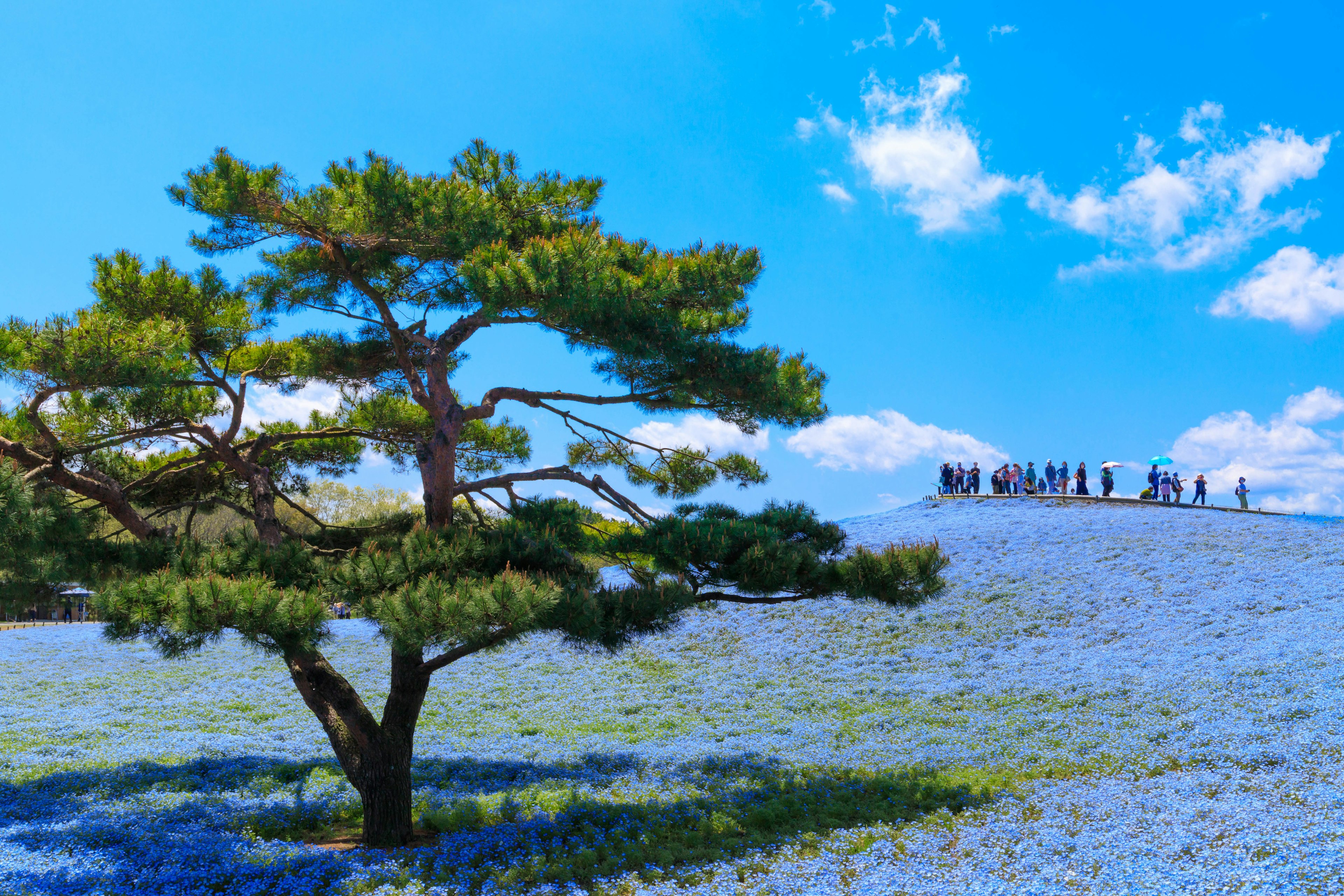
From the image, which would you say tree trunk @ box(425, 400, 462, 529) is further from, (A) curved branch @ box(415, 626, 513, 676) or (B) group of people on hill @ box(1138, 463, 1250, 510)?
(B) group of people on hill @ box(1138, 463, 1250, 510)

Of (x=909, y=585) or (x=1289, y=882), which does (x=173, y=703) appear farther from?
(x=1289, y=882)

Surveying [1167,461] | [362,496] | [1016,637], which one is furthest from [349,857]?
[362,496]

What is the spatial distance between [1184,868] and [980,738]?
4135 millimetres

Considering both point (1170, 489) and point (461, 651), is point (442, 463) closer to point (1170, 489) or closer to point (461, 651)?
point (461, 651)

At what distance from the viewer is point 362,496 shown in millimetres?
37688

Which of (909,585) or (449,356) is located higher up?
(449,356)

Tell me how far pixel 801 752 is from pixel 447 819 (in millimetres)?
4099

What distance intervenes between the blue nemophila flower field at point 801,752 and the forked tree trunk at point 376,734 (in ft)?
1.51

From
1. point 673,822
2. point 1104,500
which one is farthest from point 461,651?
point 1104,500

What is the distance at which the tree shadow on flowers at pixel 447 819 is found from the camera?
6051 mm

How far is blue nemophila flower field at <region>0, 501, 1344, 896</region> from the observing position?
19.7ft

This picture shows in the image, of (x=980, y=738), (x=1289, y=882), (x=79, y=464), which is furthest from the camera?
(x=980, y=738)

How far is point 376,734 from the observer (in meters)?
7.29

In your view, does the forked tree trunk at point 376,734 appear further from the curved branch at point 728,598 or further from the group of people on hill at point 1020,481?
the group of people on hill at point 1020,481
